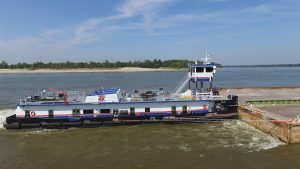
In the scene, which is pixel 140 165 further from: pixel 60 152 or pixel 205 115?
pixel 205 115

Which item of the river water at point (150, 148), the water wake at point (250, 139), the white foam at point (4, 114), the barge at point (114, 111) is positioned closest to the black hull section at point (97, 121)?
the barge at point (114, 111)

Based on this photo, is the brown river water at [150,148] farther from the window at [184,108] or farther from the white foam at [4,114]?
the white foam at [4,114]

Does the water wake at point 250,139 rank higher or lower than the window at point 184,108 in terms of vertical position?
lower

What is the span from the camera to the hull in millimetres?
29000

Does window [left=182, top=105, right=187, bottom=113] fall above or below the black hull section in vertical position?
above

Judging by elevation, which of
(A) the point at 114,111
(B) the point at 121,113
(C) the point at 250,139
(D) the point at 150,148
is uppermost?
(A) the point at 114,111

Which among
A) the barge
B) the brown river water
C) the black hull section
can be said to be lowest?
the brown river water

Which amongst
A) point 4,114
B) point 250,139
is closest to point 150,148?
point 250,139

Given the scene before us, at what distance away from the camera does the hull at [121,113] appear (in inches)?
1142

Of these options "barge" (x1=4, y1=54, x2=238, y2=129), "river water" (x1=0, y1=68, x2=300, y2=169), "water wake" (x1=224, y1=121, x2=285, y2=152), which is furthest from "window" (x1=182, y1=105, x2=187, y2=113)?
"water wake" (x1=224, y1=121, x2=285, y2=152)

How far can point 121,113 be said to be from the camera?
2961 cm

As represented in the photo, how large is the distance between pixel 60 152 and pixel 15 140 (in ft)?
18.2

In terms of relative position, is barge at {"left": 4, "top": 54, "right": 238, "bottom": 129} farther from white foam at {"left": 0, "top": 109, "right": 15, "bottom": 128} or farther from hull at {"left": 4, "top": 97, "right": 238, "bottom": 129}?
white foam at {"left": 0, "top": 109, "right": 15, "bottom": 128}

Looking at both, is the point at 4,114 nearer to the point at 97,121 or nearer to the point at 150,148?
the point at 97,121
